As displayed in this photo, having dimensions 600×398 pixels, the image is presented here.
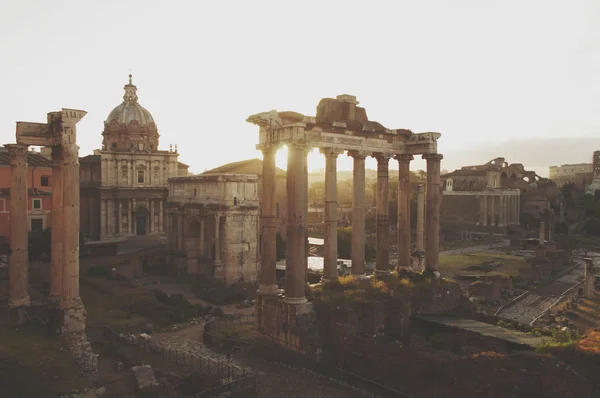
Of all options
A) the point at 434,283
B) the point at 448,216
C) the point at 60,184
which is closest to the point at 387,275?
the point at 434,283

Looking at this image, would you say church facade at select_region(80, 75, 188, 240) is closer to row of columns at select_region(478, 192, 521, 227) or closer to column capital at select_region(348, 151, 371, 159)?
column capital at select_region(348, 151, 371, 159)

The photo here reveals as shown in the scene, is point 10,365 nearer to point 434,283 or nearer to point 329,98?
point 329,98

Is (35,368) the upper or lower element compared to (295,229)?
lower

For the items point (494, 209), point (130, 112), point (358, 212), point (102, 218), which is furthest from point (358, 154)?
point (494, 209)

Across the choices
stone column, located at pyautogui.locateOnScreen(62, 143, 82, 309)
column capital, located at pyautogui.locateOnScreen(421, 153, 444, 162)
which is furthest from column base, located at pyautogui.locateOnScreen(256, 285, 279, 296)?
column capital, located at pyautogui.locateOnScreen(421, 153, 444, 162)

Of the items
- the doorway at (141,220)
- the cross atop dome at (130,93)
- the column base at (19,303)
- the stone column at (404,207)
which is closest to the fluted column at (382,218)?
the stone column at (404,207)

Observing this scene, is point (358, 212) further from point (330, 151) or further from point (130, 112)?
point (130, 112)

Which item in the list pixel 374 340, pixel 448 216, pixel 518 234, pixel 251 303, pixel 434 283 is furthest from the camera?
pixel 448 216
